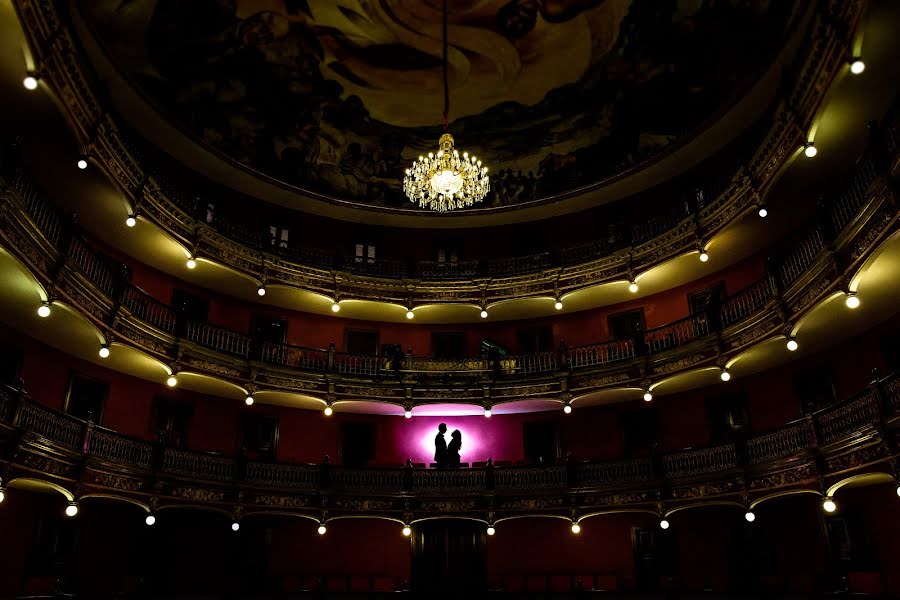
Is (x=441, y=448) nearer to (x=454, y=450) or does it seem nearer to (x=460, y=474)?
(x=454, y=450)

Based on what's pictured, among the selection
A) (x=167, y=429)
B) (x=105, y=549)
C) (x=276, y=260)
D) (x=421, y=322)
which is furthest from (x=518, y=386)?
(x=105, y=549)

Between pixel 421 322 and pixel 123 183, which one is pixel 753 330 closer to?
pixel 421 322

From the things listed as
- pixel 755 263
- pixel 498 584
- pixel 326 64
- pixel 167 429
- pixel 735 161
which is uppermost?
pixel 326 64

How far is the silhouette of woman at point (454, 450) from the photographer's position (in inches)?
911

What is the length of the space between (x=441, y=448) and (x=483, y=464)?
1.66 metres

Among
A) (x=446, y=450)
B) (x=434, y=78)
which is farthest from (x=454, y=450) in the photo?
(x=434, y=78)

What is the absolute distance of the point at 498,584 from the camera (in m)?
22.6

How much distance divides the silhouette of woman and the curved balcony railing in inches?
21.7

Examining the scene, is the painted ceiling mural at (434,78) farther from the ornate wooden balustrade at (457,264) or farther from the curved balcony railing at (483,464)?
the curved balcony railing at (483,464)

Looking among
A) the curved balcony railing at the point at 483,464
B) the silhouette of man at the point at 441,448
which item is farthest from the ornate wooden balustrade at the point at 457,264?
the silhouette of man at the point at 441,448

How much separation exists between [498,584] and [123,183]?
18.0 m

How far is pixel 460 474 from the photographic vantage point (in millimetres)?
22531

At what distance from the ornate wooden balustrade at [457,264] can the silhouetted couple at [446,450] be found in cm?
547

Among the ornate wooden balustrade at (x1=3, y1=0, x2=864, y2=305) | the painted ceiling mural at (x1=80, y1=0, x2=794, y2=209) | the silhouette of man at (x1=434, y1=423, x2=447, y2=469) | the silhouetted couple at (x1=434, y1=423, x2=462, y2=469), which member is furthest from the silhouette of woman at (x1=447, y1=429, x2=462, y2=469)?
the painted ceiling mural at (x1=80, y1=0, x2=794, y2=209)
